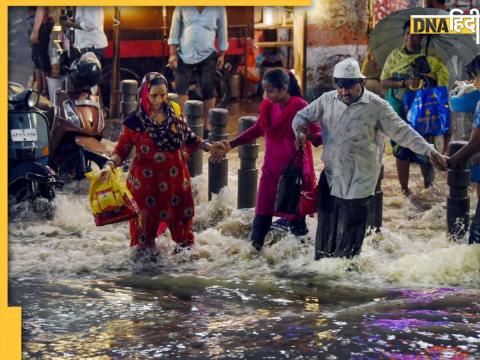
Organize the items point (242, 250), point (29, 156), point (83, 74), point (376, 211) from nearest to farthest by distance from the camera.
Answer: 1. point (242, 250)
2. point (376, 211)
3. point (29, 156)
4. point (83, 74)

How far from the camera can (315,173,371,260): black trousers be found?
9.38 meters

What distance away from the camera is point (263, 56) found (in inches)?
798

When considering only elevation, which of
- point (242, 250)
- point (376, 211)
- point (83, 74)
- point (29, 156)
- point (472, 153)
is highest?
point (83, 74)

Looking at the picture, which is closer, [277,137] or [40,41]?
[277,137]

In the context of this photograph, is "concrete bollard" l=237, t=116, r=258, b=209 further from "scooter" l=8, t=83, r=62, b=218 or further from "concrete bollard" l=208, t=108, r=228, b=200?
"scooter" l=8, t=83, r=62, b=218

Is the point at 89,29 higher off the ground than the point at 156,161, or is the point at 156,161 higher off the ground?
the point at 89,29

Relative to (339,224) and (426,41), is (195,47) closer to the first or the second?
(426,41)

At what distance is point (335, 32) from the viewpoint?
16.6 metres

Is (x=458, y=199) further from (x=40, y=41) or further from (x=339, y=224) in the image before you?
(x=40, y=41)

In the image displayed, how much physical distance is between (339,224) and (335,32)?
24.7 ft

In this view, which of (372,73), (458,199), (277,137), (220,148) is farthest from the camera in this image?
(372,73)

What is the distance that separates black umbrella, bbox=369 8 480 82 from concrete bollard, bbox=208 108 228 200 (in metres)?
1.79

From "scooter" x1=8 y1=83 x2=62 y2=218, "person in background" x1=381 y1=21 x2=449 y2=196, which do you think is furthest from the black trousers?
"scooter" x1=8 y1=83 x2=62 y2=218

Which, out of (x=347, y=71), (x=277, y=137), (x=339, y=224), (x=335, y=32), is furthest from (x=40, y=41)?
(x=347, y=71)
